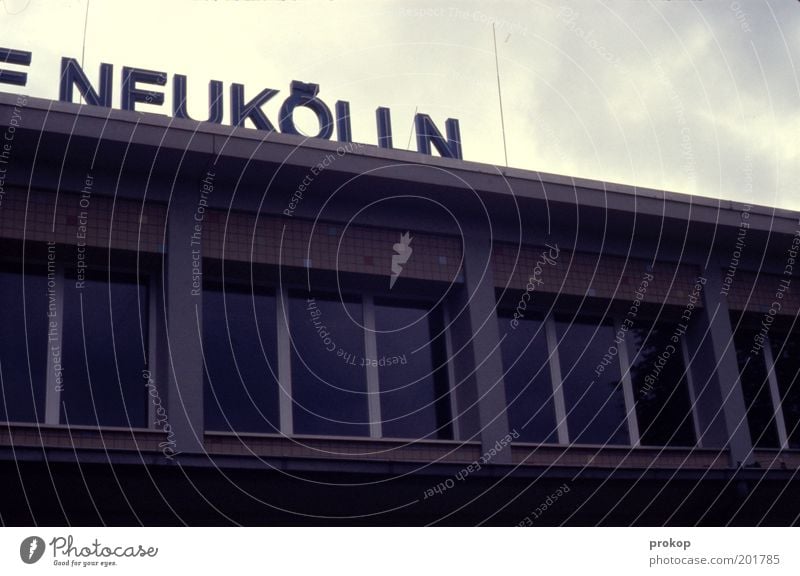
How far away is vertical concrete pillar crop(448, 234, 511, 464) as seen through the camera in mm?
14727

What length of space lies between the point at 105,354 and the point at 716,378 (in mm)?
8554

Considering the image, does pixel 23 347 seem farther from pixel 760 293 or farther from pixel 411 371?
pixel 760 293

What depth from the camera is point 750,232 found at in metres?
16.6

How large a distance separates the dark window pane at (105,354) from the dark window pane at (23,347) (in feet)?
0.90

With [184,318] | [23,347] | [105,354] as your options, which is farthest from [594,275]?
[23,347]

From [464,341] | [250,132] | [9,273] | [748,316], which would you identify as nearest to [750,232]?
[748,316]

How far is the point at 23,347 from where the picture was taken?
13.1 meters

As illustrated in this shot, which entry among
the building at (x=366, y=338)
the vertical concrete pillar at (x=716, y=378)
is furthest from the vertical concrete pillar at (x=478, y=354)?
the vertical concrete pillar at (x=716, y=378)

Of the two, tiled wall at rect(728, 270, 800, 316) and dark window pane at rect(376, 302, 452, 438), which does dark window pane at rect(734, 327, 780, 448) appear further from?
dark window pane at rect(376, 302, 452, 438)

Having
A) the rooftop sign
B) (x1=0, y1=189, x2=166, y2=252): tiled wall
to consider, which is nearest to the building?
(x1=0, y1=189, x2=166, y2=252): tiled wall
